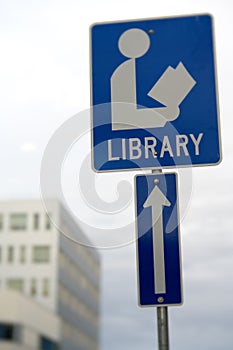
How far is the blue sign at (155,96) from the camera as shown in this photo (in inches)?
99.3

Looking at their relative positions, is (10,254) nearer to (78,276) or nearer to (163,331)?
(78,276)

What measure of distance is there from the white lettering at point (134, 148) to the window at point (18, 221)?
211ft

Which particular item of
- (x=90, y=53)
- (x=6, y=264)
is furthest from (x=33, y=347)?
(x=90, y=53)

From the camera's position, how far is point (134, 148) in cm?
253

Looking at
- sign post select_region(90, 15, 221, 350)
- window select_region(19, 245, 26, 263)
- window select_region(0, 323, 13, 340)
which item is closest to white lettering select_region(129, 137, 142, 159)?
sign post select_region(90, 15, 221, 350)

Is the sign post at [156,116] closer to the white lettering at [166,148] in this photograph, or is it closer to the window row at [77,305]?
the white lettering at [166,148]

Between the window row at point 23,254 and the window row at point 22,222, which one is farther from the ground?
the window row at point 22,222

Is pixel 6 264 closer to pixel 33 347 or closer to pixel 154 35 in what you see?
pixel 33 347

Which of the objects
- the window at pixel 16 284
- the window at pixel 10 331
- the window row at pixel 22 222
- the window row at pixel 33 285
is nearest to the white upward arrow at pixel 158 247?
the window at pixel 10 331

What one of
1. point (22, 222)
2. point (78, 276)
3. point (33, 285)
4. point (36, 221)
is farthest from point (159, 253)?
point (78, 276)

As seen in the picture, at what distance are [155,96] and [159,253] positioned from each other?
0.60m

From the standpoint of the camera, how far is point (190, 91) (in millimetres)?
2578

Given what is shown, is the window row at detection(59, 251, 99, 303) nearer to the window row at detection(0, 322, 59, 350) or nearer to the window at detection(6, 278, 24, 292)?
the window at detection(6, 278, 24, 292)

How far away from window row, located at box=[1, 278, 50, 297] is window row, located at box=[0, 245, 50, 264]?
1824mm
